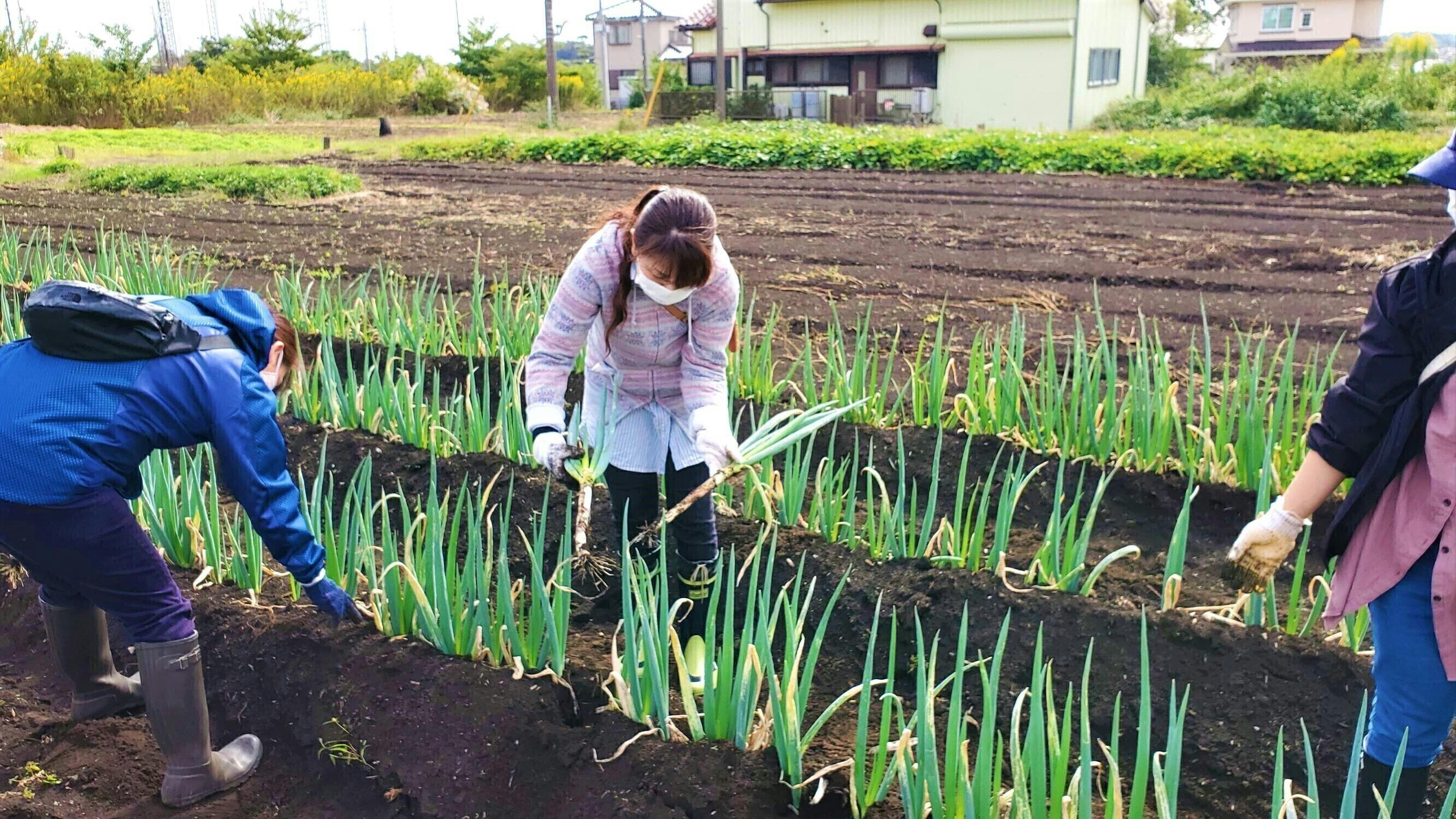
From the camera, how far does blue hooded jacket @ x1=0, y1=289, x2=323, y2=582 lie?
1857 mm

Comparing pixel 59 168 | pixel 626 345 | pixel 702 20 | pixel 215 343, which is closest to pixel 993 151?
pixel 59 168

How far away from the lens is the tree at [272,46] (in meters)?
31.2

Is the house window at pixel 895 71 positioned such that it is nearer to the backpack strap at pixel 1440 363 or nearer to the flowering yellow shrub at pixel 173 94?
the flowering yellow shrub at pixel 173 94

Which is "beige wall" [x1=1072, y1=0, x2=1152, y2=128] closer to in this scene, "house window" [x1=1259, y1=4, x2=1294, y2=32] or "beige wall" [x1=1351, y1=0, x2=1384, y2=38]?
"house window" [x1=1259, y1=4, x2=1294, y2=32]

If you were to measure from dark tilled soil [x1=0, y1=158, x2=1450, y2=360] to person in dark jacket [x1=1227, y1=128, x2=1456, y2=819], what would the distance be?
8.49 feet

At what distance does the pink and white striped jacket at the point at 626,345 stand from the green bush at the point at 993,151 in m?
10.2

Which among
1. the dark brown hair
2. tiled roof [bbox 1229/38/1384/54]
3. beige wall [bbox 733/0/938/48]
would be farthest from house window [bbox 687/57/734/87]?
the dark brown hair

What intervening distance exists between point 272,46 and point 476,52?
5425 millimetres

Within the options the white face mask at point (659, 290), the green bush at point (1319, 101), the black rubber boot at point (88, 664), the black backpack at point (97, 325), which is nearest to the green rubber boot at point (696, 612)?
the white face mask at point (659, 290)

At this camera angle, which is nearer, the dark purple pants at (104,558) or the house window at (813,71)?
the dark purple pants at (104,558)

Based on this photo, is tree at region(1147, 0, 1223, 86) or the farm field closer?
the farm field

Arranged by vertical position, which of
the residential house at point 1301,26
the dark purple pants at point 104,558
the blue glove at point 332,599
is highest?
the residential house at point 1301,26

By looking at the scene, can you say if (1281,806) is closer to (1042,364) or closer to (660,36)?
(1042,364)

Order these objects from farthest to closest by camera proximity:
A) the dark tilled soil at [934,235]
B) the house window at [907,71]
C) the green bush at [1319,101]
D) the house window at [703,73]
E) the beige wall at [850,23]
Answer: the house window at [703,73]
the house window at [907,71]
the beige wall at [850,23]
the green bush at [1319,101]
the dark tilled soil at [934,235]
